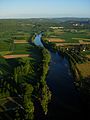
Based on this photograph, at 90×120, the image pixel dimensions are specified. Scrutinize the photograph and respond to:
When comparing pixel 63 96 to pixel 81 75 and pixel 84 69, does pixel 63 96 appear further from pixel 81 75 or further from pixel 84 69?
pixel 84 69

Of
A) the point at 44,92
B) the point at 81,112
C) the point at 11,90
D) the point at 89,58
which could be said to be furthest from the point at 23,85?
the point at 89,58

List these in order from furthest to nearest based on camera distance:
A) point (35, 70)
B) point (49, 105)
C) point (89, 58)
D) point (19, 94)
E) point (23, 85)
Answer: point (89, 58), point (35, 70), point (23, 85), point (19, 94), point (49, 105)

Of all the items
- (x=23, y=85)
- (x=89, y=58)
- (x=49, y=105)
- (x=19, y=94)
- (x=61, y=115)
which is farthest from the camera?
(x=89, y=58)

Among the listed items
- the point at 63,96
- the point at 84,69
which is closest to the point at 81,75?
the point at 84,69

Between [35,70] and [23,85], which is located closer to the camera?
[23,85]

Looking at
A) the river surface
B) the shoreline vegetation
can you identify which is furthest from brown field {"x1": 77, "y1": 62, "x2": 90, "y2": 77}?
the river surface

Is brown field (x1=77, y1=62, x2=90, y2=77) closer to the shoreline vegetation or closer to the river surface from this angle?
the shoreline vegetation

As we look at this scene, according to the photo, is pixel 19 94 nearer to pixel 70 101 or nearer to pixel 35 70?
pixel 70 101
